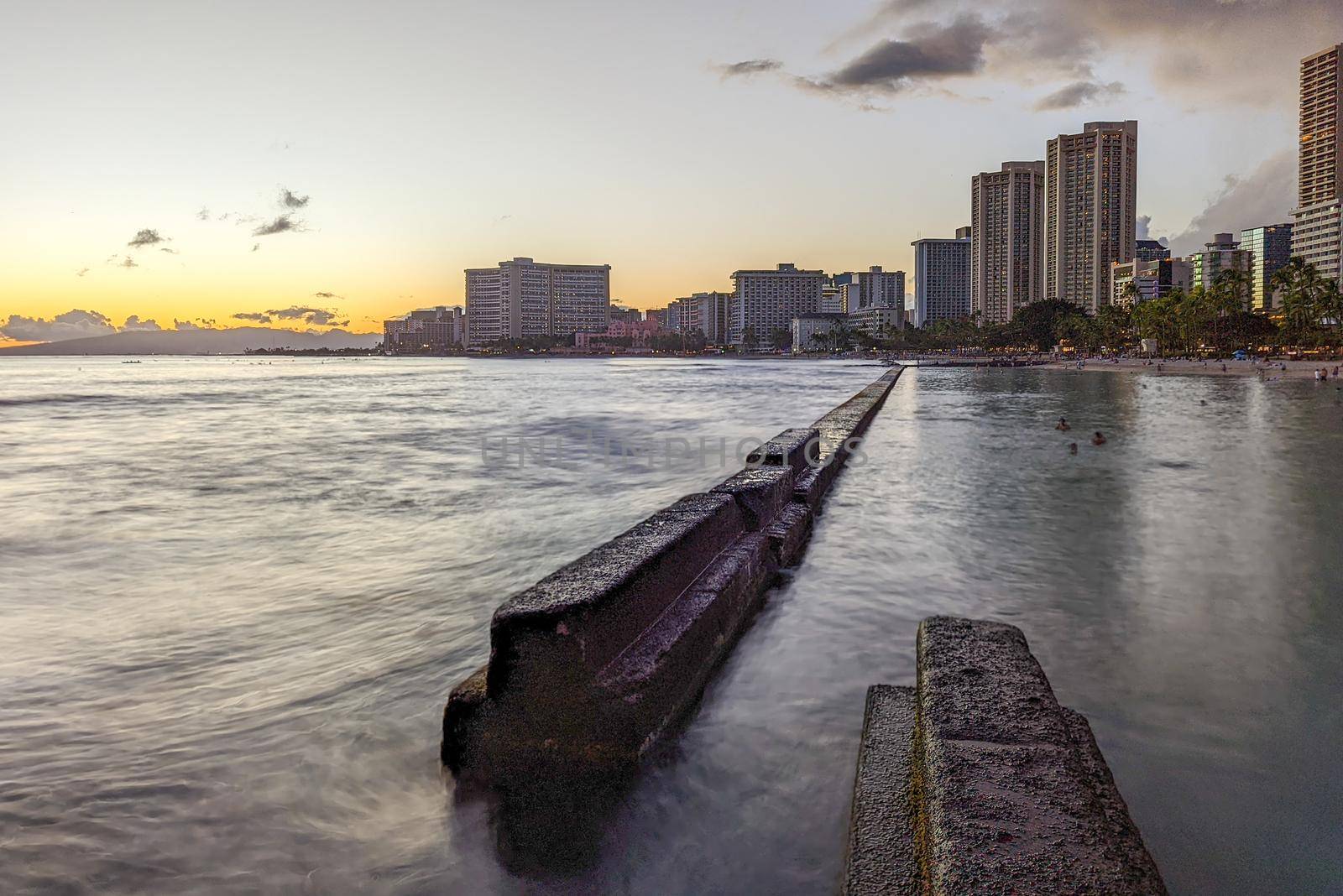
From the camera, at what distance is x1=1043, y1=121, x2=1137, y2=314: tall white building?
173625mm

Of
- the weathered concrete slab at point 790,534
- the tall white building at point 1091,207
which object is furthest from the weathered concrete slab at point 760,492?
the tall white building at point 1091,207

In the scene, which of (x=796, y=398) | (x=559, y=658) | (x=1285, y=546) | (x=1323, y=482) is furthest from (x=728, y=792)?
(x=796, y=398)

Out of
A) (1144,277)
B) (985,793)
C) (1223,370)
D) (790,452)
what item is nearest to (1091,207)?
(1144,277)

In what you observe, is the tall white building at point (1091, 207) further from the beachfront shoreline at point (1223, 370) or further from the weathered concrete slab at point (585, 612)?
the weathered concrete slab at point (585, 612)

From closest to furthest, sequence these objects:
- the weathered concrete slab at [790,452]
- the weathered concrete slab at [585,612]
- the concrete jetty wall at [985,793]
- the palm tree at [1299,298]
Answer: the concrete jetty wall at [985,793], the weathered concrete slab at [585,612], the weathered concrete slab at [790,452], the palm tree at [1299,298]

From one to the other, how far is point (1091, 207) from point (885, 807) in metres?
208

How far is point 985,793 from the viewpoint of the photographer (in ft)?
6.54

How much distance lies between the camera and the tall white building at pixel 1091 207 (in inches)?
6836

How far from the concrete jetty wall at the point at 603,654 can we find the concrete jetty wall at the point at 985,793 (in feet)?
2.77

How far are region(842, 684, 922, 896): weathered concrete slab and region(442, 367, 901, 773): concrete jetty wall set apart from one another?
828mm

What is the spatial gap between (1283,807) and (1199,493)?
8.45 metres

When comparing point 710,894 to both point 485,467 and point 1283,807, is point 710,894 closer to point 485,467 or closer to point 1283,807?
point 1283,807

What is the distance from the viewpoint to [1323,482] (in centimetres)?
1062

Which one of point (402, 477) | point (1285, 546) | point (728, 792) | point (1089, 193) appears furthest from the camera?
point (1089, 193)
